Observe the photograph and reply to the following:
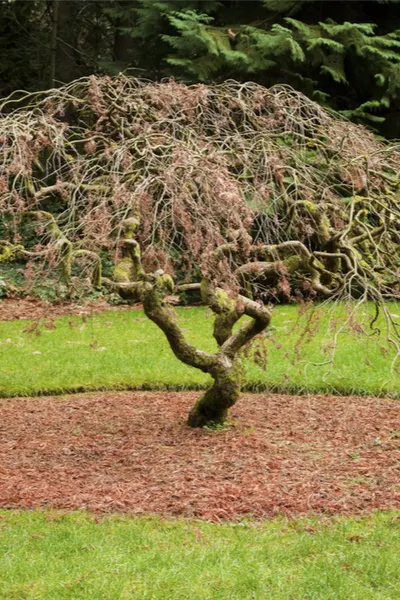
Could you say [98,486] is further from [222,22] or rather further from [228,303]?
[222,22]

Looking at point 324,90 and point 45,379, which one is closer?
point 45,379

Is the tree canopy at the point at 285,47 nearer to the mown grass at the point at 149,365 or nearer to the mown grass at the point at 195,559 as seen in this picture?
the mown grass at the point at 149,365

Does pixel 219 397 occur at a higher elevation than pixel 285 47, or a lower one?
lower

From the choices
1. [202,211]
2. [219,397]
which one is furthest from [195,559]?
[219,397]

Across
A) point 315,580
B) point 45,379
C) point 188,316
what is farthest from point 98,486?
point 188,316

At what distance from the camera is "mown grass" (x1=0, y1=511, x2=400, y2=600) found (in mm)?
3871

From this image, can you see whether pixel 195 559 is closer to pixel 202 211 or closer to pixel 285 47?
pixel 202 211

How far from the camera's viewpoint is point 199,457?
5.83 meters

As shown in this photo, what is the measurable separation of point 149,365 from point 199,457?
3.08 metres

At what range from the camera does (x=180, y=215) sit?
5.05 metres

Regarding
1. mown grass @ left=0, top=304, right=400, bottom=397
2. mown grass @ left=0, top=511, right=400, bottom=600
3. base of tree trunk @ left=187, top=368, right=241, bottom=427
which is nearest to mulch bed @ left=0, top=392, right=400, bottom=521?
base of tree trunk @ left=187, top=368, right=241, bottom=427

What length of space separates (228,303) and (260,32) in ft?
26.8

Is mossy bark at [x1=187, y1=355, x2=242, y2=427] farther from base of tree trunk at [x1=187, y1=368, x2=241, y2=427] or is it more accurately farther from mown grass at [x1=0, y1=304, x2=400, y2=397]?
mown grass at [x1=0, y1=304, x2=400, y2=397]

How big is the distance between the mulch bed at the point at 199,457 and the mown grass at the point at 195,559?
0.84ft
